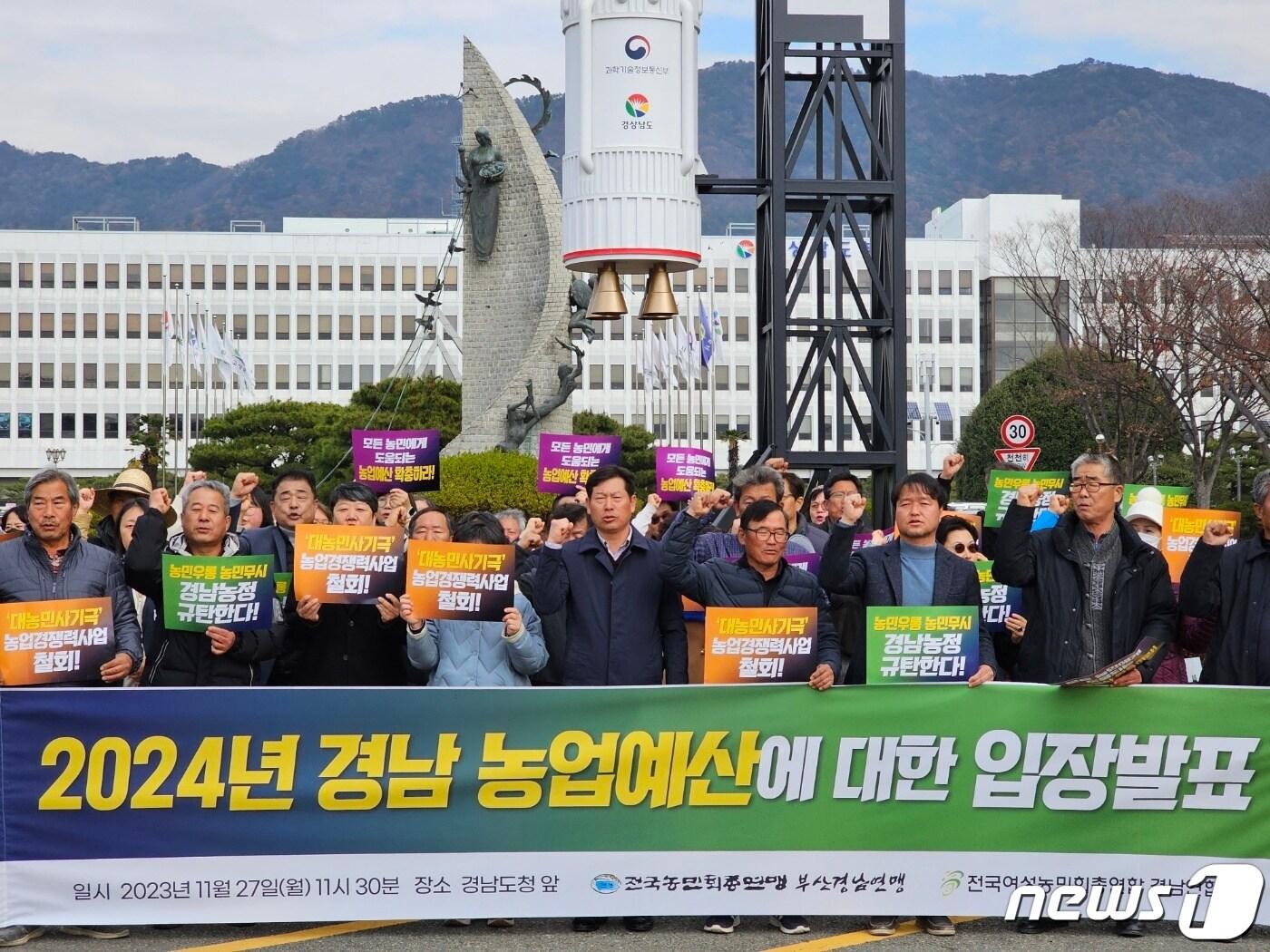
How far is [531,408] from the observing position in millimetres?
32469

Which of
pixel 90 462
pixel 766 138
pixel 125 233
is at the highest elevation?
pixel 125 233

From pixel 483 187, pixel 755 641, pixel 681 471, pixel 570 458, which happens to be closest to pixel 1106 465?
pixel 755 641

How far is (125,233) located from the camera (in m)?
95.2

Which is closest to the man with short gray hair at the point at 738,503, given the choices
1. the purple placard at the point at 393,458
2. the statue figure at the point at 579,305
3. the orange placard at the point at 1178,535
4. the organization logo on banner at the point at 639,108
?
the orange placard at the point at 1178,535

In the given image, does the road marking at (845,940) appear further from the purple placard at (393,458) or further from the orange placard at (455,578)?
the purple placard at (393,458)

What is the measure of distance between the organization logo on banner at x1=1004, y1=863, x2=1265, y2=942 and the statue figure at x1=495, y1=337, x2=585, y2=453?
2524 centimetres

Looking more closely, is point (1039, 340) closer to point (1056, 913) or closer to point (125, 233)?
point (125, 233)

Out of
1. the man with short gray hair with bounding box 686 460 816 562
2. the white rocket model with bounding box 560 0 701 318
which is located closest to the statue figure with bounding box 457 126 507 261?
the white rocket model with bounding box 560 0 701 318

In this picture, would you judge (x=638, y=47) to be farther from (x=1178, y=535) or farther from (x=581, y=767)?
(x=581, y=767)

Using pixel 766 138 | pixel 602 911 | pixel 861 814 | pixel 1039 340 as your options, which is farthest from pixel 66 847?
pixel 1039 340

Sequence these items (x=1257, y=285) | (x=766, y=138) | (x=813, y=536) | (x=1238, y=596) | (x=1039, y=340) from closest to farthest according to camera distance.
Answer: (x=1238, y=596) → (x=813, y=536) → (x=766, y=138) → (x=1257, y=285) → (x=1039, y=340)

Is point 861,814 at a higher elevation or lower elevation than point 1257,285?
lower

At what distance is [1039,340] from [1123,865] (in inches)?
3446

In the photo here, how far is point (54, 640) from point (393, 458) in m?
5.19
